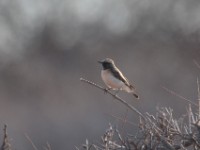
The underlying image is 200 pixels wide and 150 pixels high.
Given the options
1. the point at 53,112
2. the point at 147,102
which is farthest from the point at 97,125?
the point at 53,112

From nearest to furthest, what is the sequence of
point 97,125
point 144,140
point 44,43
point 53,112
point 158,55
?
point 144,140 → point 97,125 → point 53,112 → point 158,55 → point 44,43

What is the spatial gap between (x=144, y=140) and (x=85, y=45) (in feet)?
94.4

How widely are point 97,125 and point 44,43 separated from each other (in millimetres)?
17764

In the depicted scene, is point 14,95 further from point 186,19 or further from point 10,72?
point 186,19

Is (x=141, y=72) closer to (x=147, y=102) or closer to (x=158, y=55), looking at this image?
(x=158, y=55)

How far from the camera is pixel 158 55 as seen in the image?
30.2 meters

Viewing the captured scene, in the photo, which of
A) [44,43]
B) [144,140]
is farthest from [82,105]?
[144,140]

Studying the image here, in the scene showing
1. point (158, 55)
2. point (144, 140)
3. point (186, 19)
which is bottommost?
point (144, 140)

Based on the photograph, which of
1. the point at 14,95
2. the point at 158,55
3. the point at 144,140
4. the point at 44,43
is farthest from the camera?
the point at 44,43


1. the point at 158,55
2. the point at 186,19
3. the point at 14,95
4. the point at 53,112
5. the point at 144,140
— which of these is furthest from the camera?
the point at 186,19

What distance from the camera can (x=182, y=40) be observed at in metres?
31.4

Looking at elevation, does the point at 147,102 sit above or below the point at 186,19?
below

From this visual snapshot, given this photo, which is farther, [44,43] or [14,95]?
[44,43]

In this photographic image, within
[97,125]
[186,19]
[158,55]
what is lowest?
[97,125]
